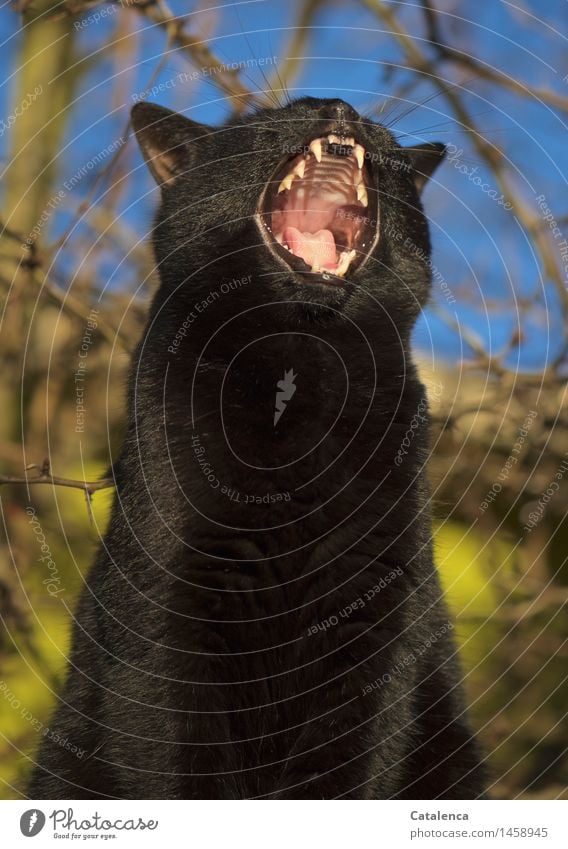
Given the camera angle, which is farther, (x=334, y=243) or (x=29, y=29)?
(x=29, y=29)

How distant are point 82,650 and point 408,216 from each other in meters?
1.74

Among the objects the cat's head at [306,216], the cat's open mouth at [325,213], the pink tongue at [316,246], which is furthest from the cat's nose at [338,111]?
the pink tongue at [316,246]

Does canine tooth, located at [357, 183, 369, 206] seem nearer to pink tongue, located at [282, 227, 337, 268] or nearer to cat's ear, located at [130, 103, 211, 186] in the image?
pink tongue, located at [282, 227, 337, 268]

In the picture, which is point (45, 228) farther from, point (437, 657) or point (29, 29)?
point (437, 657)

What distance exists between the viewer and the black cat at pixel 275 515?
118 inches

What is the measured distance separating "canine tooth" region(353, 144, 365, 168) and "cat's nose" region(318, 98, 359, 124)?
82mm

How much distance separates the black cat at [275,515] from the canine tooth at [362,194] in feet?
0.06

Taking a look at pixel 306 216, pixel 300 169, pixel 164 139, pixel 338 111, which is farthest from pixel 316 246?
pixel 164 139

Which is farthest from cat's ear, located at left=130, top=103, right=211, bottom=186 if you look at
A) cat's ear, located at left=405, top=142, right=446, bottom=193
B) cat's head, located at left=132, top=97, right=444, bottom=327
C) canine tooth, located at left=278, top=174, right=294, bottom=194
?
cat's ear, located at left=405, top=142, right=446, bottom=193

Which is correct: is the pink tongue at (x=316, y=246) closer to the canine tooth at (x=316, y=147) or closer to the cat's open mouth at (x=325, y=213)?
the cat's open mouth at (x=325, y=213)

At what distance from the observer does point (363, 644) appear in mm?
3020

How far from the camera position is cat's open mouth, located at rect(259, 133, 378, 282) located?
3180mm

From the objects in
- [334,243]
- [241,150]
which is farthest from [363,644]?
[241,150]

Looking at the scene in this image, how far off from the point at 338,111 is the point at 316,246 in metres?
0.41
